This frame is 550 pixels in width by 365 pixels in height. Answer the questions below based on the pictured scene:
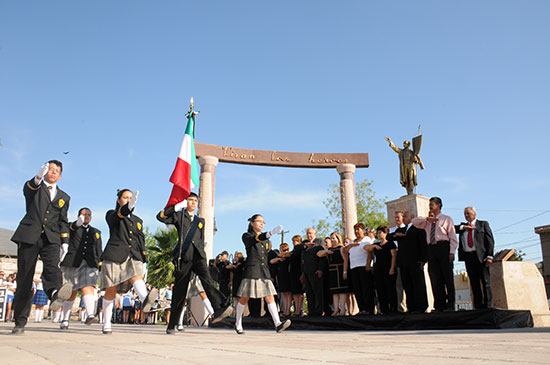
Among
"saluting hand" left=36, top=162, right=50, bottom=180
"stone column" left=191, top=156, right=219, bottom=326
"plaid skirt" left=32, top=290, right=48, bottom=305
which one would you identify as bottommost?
"plaid skirt" left=32, top=290, right=48, bottom=305

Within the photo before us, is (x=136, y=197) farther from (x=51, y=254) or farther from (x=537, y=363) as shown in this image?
(x=537, y=363)

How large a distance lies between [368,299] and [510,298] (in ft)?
8.45

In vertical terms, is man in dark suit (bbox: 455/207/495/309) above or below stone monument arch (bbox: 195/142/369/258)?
below

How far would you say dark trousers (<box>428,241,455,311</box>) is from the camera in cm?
717

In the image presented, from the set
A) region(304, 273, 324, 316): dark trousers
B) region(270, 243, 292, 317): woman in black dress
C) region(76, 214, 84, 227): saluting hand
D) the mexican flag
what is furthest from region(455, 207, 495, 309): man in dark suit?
region(76, 214, 84, 227): saluting hand

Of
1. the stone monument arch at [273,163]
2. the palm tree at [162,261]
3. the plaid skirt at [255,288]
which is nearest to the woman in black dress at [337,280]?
the plaid skirt at [255,288]

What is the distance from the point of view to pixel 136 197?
19.4 ft

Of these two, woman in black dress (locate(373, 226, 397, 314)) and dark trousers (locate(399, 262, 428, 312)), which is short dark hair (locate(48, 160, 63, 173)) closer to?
woman in black dress (locate(373, 226, 397, 314))

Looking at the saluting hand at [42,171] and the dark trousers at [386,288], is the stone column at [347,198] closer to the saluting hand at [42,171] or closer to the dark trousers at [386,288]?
the dark trousers at [386,288]

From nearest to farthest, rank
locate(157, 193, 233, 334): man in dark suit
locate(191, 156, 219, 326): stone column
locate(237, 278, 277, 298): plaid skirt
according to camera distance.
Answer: locate(157, 193, 233, 334): man in dark suit < locate(237, 278, 277, 298): plaid skirt < locate(191, 156, 219, 326): stone column

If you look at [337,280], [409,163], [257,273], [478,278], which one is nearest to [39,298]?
[337,280]

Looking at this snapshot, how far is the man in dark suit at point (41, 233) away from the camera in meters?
5.61

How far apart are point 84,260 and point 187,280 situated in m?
2.54

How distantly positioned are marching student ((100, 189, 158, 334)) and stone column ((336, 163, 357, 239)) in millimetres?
12744
